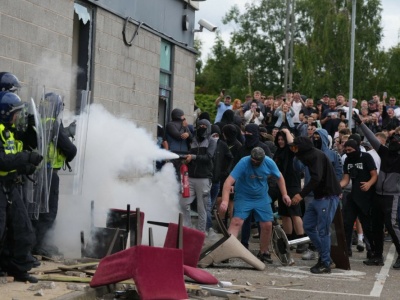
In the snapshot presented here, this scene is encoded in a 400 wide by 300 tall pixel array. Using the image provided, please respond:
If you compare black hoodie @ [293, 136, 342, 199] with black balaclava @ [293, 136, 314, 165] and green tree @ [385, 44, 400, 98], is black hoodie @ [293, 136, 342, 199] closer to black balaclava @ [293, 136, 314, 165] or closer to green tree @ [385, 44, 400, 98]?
black balaclava @ [293, 136, 314, 165]

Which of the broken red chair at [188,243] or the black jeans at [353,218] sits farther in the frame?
the black jeans at [353,218]

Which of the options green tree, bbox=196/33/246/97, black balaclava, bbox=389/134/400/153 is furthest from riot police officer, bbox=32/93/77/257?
green tree, bbox=196/33/246/97

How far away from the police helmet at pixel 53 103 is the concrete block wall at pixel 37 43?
0.12 m

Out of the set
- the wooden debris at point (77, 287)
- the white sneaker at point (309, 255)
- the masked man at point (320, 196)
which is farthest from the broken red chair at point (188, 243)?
the white sneaker at point (309, 255)

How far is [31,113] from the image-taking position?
1108cm

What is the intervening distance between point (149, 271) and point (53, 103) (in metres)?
3.20

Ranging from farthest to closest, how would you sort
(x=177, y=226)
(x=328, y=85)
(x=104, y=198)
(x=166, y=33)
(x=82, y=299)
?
(x=328, y=85)
(x=166, y=33)
(x=104, y=198)
(x=177, y=226)
(x=82, y=299)

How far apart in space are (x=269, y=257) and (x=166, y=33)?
24.2 feet

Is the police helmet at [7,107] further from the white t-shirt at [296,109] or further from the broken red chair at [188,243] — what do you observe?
the white t-shirt at [296,109]

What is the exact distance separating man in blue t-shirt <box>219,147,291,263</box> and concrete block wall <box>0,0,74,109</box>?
2670mm

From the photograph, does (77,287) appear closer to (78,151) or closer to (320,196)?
(78,151)

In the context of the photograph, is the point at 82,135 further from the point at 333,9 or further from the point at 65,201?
the point at 333,9

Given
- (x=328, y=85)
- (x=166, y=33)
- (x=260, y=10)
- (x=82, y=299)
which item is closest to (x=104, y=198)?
(x=82, y=299)

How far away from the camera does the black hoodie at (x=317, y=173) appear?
1327cm
